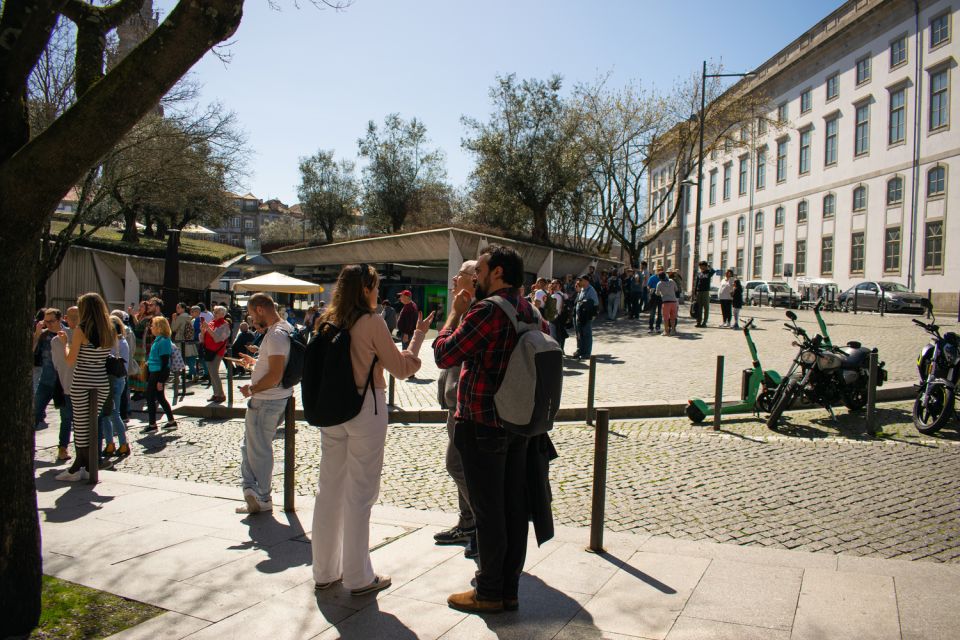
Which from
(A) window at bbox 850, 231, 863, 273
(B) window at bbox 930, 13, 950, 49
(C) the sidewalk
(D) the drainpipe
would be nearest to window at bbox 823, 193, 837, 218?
(A) window at bbox 850, 231, 863, 273

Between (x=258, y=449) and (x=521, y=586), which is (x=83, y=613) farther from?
(x=521, y=586)

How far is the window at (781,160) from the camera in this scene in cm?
4597

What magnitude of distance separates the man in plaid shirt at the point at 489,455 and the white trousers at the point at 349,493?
0.50 m

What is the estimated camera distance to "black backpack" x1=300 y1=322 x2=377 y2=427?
11.8 ft

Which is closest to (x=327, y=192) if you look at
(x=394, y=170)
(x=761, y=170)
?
(x=394, y=170)

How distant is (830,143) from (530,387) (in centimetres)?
4454

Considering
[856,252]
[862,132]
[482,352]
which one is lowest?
[482,352]

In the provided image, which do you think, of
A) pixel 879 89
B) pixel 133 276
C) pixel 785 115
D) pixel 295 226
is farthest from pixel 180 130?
pixel 295 226

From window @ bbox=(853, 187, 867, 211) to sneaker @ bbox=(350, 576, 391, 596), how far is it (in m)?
40.8

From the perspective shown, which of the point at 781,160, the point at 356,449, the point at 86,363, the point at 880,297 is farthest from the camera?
the point at 781,160

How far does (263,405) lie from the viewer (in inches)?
217

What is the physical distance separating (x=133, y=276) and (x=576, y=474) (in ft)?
91.6

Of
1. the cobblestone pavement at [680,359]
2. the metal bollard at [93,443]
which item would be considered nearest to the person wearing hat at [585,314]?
the cobblestone pavement at [680,359]

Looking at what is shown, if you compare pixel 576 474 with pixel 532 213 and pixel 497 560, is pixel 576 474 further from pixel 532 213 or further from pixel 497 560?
pixel 532 213
